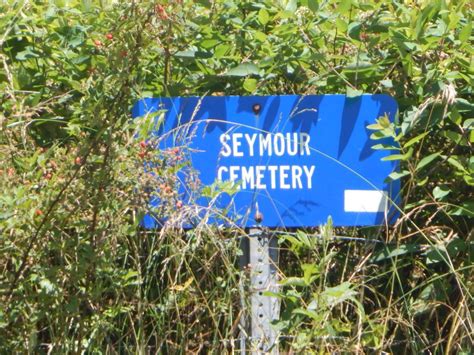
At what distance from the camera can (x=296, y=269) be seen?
3.62m

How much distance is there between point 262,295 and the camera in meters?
3.19

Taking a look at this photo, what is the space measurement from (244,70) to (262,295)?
813mm

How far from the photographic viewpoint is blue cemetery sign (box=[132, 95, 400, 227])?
10.7 ft

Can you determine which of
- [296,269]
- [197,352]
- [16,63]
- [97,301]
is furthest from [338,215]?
[16,63]

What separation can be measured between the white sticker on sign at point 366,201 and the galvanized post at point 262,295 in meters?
0.32

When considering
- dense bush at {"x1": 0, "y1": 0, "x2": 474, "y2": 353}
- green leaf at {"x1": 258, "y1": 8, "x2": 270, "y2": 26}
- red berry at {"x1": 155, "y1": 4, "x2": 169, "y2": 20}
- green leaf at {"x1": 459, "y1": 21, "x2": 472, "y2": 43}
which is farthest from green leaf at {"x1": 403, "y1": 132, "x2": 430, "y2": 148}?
red berry at {"x1": 155, "y1": 4, "x2": 169, "y2": 20}

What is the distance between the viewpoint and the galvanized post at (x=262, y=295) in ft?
10.4

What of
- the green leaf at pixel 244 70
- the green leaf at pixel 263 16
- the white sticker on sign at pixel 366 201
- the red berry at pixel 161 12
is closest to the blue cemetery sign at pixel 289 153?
the white sticker on sign at pixel 366 201

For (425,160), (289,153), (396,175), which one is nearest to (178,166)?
(289,153)

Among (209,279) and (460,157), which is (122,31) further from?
(460,157)

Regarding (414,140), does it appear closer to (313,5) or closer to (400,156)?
(400,156)

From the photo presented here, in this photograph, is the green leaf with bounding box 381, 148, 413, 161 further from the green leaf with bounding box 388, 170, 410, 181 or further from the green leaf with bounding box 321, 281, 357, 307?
the green leaf with bounding box 321, 281, 357, 307

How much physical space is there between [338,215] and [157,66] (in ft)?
2.93

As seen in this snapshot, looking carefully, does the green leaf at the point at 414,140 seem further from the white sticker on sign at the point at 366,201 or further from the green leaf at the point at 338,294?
the green leaf at the point at 338,294
